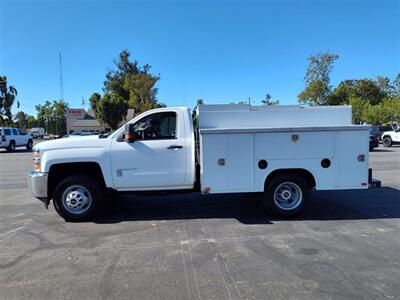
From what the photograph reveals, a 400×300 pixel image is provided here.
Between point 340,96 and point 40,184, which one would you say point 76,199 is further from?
point 340,96

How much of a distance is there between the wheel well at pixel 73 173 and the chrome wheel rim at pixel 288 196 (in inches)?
132

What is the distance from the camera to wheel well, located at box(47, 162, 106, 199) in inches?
268

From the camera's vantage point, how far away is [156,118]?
6.95 metres

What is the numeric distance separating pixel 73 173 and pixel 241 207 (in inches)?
140

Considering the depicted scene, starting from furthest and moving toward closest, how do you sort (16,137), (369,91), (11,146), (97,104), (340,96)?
1. (369,91)
2. (340,96)
3. (97,104)
4. (16,137)
5. (11,146)

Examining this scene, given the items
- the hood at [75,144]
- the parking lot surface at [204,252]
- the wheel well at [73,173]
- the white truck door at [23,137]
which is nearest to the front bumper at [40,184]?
the wheel well at [73,173]

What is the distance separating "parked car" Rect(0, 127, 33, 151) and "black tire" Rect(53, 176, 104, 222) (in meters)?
24.6

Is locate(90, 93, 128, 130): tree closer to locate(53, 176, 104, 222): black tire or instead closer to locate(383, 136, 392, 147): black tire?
locate(383, 136, 392, 147): black tire

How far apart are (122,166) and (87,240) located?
1520 millimetres

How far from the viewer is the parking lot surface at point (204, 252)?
4043 mm

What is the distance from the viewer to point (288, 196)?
6914 millimetres

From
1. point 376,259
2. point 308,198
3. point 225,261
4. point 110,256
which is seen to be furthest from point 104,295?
point 308,198

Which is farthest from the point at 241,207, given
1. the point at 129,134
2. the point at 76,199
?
the point at 76,199

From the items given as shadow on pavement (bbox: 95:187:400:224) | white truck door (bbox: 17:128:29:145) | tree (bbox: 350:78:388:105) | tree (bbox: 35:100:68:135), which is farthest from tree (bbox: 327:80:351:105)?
tree (bbox: 35:100:68:135)
